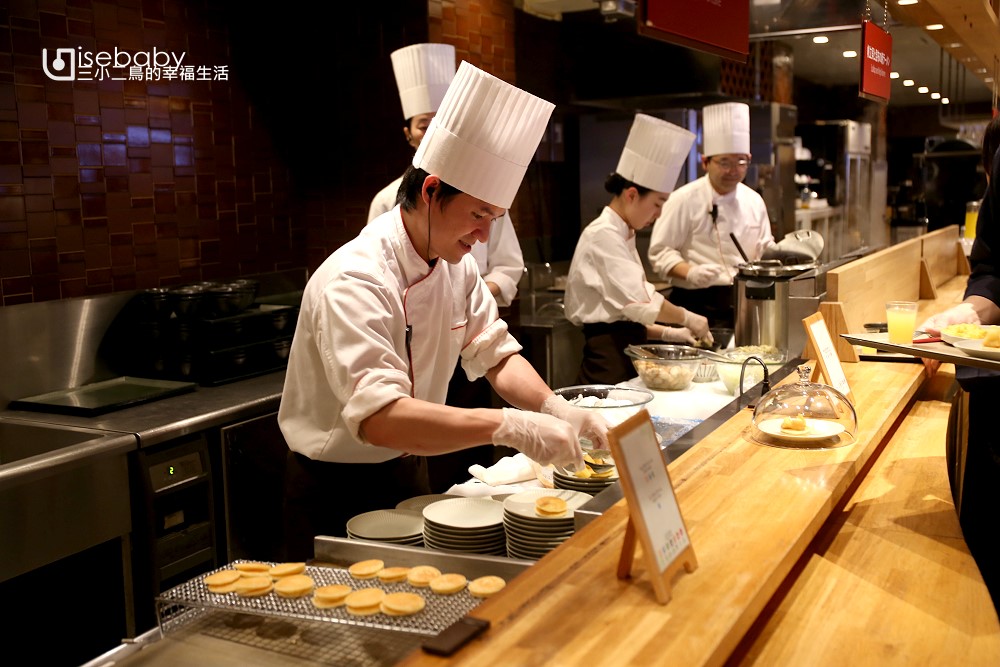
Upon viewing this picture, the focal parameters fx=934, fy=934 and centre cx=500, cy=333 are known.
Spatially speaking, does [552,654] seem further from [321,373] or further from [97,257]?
[97,257]

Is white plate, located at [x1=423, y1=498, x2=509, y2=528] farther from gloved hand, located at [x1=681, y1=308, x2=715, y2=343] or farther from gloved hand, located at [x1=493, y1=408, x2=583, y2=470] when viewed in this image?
gloved hand, located at [x1=681, y1=308, x2=715, y2=343]

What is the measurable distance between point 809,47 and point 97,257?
7804 millimetres

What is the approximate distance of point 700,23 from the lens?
8.43 ft

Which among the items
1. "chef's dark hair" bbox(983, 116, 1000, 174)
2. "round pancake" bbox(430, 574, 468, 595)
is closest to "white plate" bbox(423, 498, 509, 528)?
"round pancake" bbox(430, 574, 468, 595)

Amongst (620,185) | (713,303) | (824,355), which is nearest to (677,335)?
(620,185)

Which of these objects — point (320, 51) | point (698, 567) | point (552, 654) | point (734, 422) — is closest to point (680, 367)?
point (734, 422)

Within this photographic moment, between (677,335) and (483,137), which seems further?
(677,335)

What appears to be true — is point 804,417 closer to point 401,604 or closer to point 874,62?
point 401,604

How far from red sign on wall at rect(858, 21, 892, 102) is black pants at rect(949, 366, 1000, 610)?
1.88 metres

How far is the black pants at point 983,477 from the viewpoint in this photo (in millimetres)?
2543

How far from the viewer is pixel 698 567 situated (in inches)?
59.3

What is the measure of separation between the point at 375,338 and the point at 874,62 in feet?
10.7

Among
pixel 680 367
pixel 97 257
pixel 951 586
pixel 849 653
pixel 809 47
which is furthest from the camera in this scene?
pixel 809 47

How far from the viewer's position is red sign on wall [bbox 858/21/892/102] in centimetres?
410
